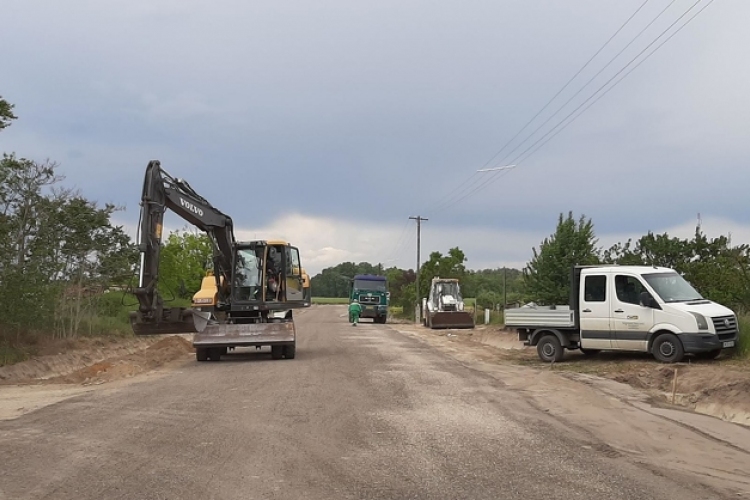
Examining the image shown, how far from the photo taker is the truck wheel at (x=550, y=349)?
60.4 feet

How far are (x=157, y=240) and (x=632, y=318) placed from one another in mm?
12070

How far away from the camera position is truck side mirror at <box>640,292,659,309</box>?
53.3 ft

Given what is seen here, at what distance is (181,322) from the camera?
1877 cm

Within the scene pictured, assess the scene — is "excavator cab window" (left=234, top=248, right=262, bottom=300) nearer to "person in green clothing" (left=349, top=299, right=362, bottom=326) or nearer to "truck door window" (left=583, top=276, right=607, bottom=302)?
"truck door window" (left=583, top=276, right=607, bottom=302)

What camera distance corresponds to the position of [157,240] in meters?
18.5

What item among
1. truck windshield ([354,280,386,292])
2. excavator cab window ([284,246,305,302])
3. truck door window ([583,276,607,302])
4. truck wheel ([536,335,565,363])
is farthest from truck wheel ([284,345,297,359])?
truck windshield ([354,280,386,292])

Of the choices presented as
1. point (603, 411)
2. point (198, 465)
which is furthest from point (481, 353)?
point (198, 465)

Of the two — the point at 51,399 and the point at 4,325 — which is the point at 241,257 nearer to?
the point at 4,325

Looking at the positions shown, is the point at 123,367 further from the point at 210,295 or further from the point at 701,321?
the point at 701,321

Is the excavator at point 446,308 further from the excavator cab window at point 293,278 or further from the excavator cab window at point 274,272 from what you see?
the excavator cab window at point 274,272

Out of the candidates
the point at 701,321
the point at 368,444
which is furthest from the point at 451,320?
the point at 368,444

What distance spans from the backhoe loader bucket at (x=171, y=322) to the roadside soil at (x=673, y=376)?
8146 millimetres

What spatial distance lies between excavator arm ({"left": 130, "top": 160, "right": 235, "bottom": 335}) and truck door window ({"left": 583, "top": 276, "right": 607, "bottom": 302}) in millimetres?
10185

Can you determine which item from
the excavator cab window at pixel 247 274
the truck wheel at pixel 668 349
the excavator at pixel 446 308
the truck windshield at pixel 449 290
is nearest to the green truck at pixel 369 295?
the excavator at pixel 446 308
